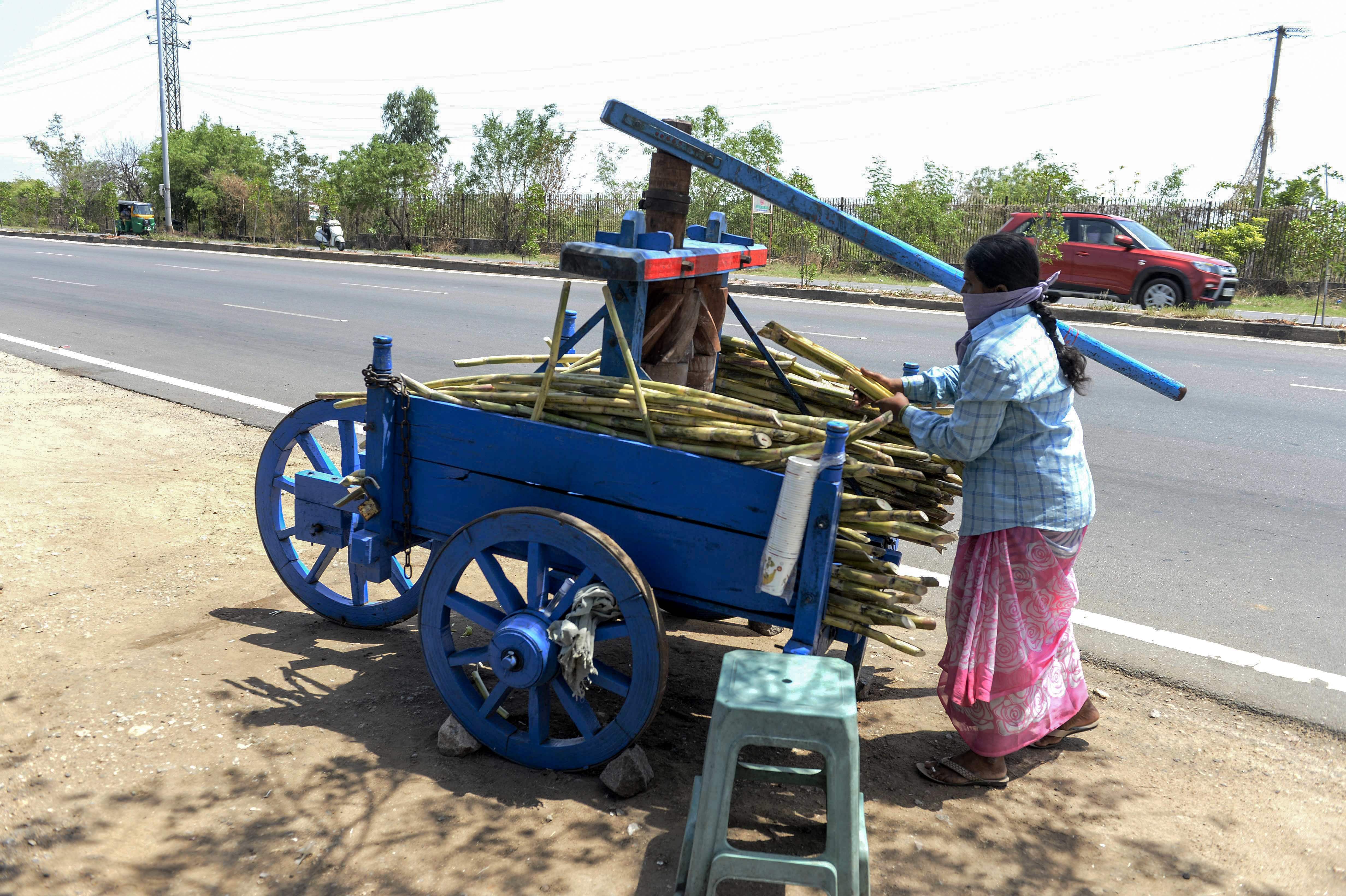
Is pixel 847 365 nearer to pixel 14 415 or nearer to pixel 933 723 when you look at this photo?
pixel 933 723

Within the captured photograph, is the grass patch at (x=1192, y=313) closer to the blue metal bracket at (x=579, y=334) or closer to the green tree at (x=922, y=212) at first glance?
the green tree at (x=922, y=212)

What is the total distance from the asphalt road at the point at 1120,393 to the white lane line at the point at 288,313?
58 millimetres

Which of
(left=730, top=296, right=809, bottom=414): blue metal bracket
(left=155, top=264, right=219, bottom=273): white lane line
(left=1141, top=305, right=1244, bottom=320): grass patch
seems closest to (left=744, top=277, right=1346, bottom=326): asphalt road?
(left=1141, top=305, right=1244, bottom=320): grass patch

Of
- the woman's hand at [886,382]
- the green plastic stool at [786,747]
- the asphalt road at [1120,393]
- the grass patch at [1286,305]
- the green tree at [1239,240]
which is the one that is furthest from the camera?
→ the green tree at [1239,240]

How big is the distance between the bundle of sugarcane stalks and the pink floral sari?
126 millimetres

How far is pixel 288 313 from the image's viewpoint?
13.0 m

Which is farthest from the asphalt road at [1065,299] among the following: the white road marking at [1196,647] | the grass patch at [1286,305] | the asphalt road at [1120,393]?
the white road marking at [1196,647]

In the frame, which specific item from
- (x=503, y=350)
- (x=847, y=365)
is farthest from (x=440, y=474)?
(x=503, y=350)

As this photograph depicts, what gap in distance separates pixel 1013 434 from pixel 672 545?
100 cm

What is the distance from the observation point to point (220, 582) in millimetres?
4297

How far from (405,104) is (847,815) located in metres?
54.3

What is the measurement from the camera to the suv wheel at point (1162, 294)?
15836 millimetres

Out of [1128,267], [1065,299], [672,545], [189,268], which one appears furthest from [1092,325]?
[189,268]

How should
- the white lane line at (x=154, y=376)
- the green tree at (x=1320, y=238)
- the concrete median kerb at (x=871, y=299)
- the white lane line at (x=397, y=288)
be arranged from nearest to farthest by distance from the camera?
the white lane line at (x=154, y=376)
the concrete median kerb at (x=871, y=299)
the white lane line at (x=397, y=288)
the green tree at (x=1320, y=238)
